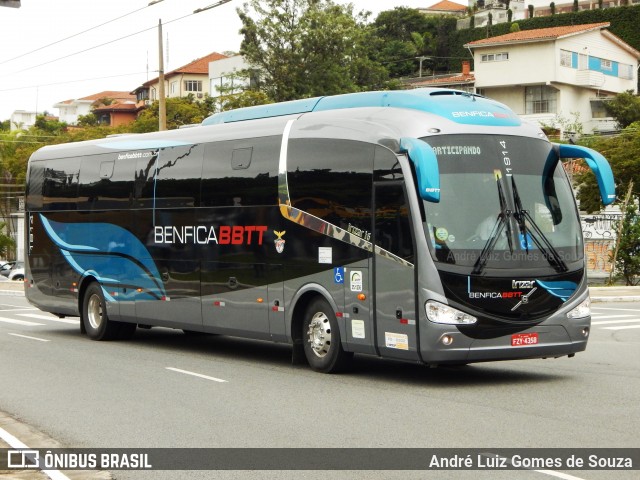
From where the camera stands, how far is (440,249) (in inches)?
505

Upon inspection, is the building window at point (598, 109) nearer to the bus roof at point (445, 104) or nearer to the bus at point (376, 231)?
the bus at point (376, 231)

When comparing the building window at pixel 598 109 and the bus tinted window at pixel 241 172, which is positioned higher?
the building window at pixel 598 109

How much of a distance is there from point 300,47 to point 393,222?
55.2 metres

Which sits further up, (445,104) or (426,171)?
(445,104)

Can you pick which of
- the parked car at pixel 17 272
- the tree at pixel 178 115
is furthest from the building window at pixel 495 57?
the parked car at pixel 17 272

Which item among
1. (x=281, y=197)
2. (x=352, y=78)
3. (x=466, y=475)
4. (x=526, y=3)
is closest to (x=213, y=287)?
(x=281, y=197)

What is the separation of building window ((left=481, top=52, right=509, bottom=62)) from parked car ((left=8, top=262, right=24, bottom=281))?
3837 centimetres

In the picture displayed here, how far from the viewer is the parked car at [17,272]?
65062 millimetres

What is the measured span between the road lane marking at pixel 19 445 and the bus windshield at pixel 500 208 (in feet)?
17.0

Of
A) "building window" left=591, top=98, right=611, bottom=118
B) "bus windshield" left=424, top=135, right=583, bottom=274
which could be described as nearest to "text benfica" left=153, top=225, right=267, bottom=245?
"bus windshield" left=424, top=135, right=583, bottom=274

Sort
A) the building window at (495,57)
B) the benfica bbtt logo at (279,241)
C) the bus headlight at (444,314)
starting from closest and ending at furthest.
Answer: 1. the bus headlight at (444,314)
2. the benfica bbtt logo at (279,241)
3. the building window at (495,57)

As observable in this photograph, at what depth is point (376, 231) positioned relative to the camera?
13.6 m

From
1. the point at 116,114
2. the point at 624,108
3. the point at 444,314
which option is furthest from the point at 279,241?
the point at 116,114

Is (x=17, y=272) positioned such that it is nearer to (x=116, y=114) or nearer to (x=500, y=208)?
(x=500, y=208)
